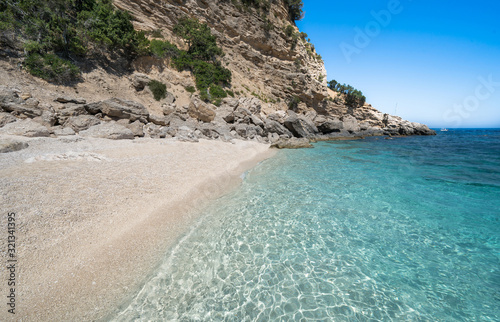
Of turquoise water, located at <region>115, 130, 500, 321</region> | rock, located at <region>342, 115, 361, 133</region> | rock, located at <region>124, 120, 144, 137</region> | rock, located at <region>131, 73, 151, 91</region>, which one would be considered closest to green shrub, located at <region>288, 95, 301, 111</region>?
rock, located at <region>342, 115, 361, 133</region>

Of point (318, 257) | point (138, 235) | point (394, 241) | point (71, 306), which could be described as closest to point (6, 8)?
point (138, 235)

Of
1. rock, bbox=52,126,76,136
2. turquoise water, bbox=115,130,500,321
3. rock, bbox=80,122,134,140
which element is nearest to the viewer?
turquoise water, bbox=115,130,500,321

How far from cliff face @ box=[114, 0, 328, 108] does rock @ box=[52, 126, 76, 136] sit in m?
20.2

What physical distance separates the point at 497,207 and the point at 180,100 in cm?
2483

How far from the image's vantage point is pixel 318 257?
492 cm

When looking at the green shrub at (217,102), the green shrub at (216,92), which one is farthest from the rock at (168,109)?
the green shrub at (216,92)

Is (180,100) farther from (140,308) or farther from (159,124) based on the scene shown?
(140,308)

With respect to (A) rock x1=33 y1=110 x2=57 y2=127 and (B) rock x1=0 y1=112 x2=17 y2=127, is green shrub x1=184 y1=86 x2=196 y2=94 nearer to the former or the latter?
(A) rock x1=33 y1=110 x2=57 y2=127

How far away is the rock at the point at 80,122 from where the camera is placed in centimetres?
1168

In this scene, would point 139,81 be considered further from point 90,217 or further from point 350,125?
point 350,125

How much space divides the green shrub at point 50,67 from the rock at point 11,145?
31.7ft

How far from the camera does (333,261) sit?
15.8 feet

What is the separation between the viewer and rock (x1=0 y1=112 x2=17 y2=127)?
9.58m

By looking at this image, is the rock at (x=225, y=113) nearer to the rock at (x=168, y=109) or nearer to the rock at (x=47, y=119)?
the rock at (x=168, y=109)
